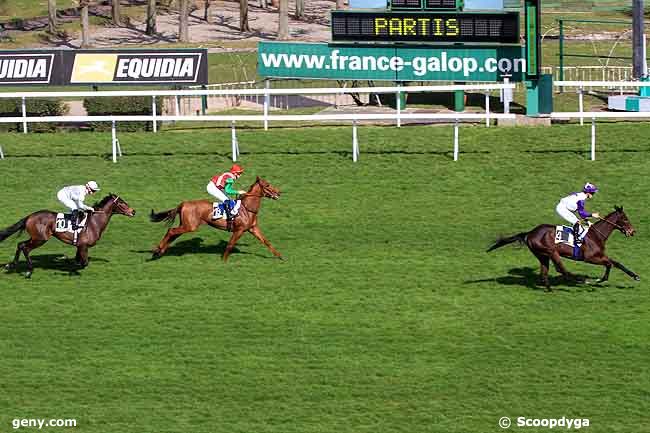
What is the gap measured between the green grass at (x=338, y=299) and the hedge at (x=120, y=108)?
207 centimetres

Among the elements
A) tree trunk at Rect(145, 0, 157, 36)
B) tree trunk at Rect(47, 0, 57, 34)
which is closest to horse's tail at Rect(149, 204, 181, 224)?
tree trunk at Rect(145, 0, 157, 36)

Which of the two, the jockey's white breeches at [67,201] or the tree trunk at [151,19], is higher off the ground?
the tree trunk at [151,19]

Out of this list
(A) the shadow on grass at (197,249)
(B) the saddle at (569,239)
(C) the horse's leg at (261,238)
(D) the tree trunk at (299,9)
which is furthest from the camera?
(D) the tree trunk at (299,9)

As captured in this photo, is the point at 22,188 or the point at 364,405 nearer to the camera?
the point at 364,405

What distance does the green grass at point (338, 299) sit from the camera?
13.0m

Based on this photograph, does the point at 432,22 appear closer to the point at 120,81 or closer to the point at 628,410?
the point at 120,81

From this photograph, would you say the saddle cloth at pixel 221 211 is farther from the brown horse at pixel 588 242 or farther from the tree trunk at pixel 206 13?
the tree trunk at pixel 206 13

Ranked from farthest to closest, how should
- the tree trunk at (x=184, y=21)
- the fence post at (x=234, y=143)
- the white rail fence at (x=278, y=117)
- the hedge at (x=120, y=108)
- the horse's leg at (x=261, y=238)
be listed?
the tree trunk at (x=184, y=21)
the hedge at (x=120, y=108)
the white rail fence at (x=278, y=117)
the fence post at (x=234, y=143)
the horse's leg at (x=261, y=238)

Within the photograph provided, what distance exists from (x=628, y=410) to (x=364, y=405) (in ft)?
9.15

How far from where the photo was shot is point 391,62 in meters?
28.4

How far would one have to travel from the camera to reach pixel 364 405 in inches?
508

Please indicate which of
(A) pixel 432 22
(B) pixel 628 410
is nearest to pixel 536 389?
(B) pixel 628 410
